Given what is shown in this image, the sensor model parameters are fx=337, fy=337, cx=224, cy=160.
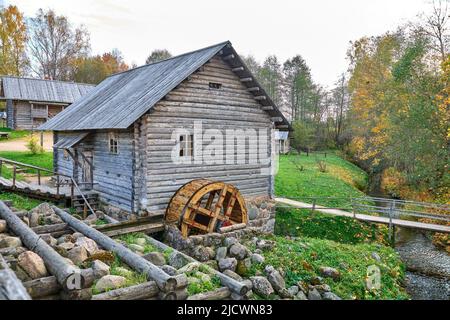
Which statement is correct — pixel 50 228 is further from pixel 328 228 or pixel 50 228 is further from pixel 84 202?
pixel 328 228

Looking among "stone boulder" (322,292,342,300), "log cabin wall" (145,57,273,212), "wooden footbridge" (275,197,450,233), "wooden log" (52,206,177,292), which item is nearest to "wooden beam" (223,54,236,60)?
"log cabin wall" (145,57,273,212)

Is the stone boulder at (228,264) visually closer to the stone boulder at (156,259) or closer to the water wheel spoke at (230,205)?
the stone boulder at (156,259)

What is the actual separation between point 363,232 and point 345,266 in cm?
460

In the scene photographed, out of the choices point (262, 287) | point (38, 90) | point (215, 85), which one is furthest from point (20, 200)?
point (38, 90)

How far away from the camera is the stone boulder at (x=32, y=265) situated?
593 centimetres

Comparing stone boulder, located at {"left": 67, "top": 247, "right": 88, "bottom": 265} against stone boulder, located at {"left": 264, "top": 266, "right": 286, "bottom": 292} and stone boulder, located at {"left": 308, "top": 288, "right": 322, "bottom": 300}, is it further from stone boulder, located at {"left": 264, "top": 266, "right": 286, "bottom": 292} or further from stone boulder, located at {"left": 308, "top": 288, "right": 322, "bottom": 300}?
stone boulder, located at {"left": 308, "top": 288, "right": 322, "bottom": 300}

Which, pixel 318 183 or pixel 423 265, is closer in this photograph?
pixel 423 265

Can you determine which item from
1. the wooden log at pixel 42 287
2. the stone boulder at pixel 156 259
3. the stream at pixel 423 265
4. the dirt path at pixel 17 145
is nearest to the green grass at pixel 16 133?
the dirt path at pixel 17 145

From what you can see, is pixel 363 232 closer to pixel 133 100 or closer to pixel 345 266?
pixel 345 266

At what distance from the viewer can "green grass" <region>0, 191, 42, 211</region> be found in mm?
12305

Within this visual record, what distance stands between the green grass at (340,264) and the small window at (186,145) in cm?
432

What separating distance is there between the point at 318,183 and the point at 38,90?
90.8 ft

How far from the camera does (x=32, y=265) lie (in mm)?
6031

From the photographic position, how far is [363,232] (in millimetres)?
13859
